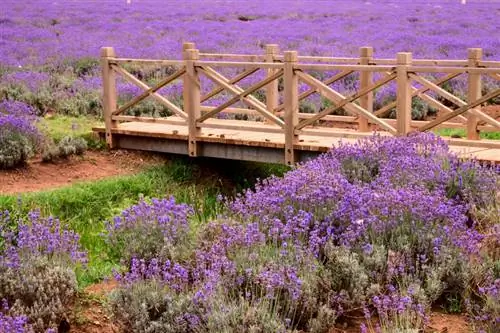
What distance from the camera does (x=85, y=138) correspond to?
1266 centimetres

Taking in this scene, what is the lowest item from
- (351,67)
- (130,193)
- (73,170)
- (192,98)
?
(130,193)

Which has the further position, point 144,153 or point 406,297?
point 144,153

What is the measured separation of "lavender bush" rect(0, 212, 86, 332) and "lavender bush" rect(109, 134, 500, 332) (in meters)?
0.47

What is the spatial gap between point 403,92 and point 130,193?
3882 millimetres

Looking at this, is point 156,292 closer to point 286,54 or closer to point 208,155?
point 286,54

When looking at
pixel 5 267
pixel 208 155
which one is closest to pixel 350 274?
pixel 5 267

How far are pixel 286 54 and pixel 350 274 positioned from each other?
513 centimetres

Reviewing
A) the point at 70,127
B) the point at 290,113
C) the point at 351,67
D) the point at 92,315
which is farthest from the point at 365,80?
the point at 92,315

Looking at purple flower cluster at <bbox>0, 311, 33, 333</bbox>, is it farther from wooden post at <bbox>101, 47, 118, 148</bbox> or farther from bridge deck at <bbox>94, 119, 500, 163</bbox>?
wooden post at <bbox>101, 47, 118, 148</bbox>

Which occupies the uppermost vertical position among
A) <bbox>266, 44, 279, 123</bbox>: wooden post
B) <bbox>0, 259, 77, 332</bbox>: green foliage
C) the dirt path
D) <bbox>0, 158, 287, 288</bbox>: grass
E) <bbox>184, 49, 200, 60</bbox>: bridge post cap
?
<bbox>184, 49, 200, 60</bbox>: bridge post cap

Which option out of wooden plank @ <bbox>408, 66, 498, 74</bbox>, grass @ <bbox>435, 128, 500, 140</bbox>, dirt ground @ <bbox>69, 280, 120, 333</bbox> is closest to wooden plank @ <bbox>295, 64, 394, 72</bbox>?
wooden plank @ <bbox>408, 66, 498, 74</bbox>

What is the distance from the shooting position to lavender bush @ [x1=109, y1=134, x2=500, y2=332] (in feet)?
16.8

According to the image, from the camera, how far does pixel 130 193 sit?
1102 centimetres

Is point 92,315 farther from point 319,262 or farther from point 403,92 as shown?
point 403,92
